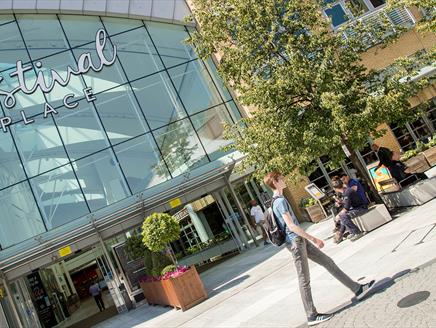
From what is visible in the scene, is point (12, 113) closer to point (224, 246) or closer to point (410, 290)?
point (224, 246)

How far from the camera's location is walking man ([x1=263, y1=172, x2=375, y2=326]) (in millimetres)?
5168

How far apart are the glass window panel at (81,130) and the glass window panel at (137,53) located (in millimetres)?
2403

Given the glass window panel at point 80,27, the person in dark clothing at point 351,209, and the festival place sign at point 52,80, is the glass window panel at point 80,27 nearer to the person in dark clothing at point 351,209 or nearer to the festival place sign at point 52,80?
the festival place sign at point 52,80

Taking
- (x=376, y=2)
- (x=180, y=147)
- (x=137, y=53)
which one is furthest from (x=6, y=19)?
(x=376, y=2)

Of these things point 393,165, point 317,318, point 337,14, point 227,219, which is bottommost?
point 317,318

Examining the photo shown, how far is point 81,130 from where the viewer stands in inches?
691

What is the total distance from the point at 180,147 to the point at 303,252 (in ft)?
42.5

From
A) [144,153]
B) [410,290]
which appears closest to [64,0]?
[144,153]

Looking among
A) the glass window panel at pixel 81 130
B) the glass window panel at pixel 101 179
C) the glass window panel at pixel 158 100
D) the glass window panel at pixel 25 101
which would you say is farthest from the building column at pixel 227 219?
the glass window panel at pixel 25 101

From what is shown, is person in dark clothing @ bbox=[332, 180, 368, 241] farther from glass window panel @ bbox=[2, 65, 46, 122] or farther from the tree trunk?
glass window panel @ bbox=[2, 65, 46, 122]

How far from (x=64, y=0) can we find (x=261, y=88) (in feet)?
41.3

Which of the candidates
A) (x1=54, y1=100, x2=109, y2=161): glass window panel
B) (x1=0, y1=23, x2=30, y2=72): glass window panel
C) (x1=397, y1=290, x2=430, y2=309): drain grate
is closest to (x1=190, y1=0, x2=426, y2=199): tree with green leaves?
(x1=397, y1=290, x2=430, y2=309): drain grate

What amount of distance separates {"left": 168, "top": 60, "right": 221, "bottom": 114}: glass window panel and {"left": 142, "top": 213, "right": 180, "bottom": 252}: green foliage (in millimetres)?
7903

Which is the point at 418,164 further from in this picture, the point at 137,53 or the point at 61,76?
the point at 61,76
